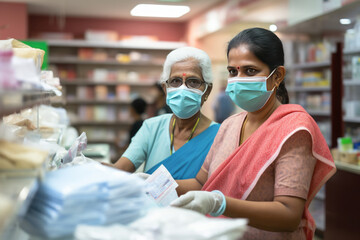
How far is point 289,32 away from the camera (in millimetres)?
5754

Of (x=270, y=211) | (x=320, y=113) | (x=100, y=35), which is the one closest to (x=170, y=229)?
(x=270, y=211)

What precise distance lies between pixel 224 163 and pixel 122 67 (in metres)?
8.89

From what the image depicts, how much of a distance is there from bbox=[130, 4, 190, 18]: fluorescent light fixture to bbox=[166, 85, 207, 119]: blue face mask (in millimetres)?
5892

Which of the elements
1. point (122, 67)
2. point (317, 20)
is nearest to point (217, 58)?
point (122, 67)

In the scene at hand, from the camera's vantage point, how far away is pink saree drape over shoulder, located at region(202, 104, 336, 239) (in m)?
1.53

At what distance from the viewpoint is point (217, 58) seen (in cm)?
997

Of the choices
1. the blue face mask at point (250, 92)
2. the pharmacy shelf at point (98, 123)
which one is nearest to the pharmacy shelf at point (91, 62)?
the pharmacy shelf at point (98, 123)

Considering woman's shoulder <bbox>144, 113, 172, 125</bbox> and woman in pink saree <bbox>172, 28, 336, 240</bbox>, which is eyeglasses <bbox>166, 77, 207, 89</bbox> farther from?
woman in pink saree <bbox>172, 28, 336, 240</bbox>

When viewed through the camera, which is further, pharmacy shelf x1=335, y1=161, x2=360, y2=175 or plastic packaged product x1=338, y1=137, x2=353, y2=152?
plastic packaged product x1=338, y1=137, x2=353, y2=152

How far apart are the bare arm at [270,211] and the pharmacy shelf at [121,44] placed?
868 centimetres

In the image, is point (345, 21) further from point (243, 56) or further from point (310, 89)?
point (243, 56)

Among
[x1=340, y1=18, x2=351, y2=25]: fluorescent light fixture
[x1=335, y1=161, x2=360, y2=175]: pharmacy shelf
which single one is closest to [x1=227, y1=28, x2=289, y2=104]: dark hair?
[x1=335, y1=161, x2=360, y2=175]: pharmacy shelf

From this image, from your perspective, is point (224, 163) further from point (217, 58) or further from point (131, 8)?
point (217, 58)

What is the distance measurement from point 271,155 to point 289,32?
Result: 4.60 m
